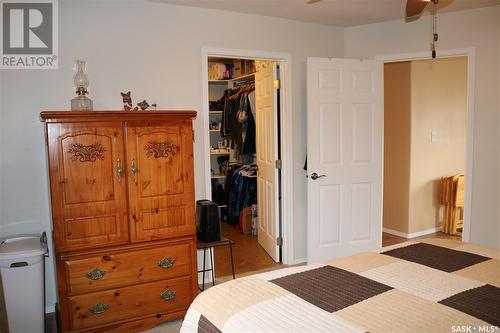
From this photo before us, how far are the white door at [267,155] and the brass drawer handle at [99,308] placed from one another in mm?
1894

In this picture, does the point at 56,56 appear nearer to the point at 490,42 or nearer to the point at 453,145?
the point at 490,42

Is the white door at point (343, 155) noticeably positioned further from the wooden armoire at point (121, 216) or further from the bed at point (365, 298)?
the bed at point (365, 298)

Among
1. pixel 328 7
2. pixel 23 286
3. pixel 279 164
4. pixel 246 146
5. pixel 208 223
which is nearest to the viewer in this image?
pixel 23 286

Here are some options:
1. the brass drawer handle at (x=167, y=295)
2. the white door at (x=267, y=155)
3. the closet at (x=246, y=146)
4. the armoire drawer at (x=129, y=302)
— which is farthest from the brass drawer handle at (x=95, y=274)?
the white door at (x=267, y=155)

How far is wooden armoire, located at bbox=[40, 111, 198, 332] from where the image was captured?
2.45 metres

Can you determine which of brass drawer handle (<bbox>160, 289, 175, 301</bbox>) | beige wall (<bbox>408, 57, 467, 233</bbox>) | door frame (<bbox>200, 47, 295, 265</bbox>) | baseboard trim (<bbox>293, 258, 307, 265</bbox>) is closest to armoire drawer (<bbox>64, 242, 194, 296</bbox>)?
brass drawer handle (<bbox>160, 289, 175, 301</bbox>)

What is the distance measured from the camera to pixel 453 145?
507 cm

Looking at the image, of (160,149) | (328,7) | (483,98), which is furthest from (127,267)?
(483,98)

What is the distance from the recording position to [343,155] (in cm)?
381

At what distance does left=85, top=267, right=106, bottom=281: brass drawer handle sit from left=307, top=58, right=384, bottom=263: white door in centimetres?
199

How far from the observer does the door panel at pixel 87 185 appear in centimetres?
243

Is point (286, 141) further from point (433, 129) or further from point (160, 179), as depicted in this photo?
point (433, 129)

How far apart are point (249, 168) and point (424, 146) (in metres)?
2.23

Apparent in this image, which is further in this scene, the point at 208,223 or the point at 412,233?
the point at 412,233
